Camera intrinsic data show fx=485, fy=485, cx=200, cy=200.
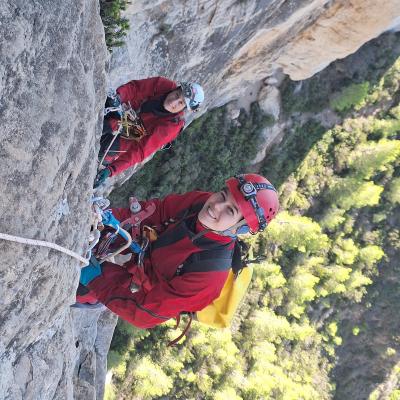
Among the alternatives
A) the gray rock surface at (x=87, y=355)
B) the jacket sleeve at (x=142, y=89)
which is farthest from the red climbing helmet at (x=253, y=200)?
the gray rock surface at (x=87, y=355)

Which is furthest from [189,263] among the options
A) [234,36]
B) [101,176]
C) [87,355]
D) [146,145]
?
[234,36]

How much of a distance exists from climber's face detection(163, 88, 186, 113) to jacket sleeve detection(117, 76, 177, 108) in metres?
0.22

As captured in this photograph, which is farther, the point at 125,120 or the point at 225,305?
the point at 125,120

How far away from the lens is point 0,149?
7.33ft

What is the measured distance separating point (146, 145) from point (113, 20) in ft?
4.81

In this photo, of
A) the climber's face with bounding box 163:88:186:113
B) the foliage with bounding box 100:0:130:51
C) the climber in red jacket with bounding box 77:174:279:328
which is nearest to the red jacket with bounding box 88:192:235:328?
the climber in red jacket with bounding box 77:174:279:328

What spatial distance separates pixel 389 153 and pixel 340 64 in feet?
Result: 13.1

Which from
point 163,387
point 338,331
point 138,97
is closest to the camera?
point 138,97

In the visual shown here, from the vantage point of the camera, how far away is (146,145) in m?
4.79

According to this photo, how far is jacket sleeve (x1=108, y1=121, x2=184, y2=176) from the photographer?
4727 millimetres

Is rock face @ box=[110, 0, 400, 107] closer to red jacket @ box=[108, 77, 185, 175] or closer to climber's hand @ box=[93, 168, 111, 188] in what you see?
red jacket @ box=[108, 77, 185, 175]

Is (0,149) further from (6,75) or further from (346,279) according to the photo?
(346,279)

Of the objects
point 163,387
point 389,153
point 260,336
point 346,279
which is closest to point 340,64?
point 389,153

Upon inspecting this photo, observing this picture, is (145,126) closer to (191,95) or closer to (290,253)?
(191,95)
